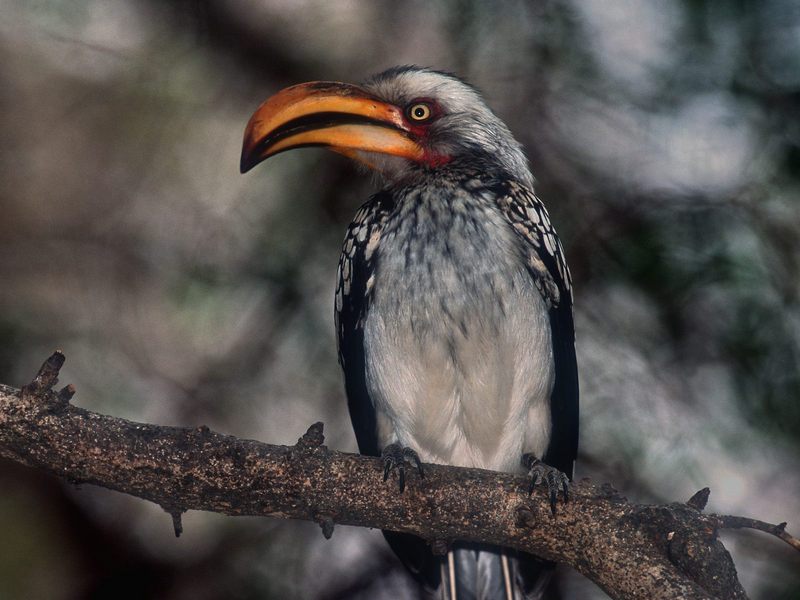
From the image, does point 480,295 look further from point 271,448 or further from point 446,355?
point 271,448

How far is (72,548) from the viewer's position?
4.23 meters

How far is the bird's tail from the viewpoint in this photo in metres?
3.94

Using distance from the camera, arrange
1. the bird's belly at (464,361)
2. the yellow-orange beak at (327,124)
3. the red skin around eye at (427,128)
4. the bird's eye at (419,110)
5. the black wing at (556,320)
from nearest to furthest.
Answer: the bird's belly at (464,361) < the yellow-orange beak at (327,124) < the black wing at (556,320) < the red skin around eye at (427,128) < the bird's eye at (419,110)

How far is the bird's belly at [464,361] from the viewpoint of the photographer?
3760mm

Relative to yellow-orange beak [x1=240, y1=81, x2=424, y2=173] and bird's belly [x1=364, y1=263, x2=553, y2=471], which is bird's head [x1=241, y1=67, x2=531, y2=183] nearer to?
yellow-orange beak [x1=240, y1=81, x2=424, y2=173]

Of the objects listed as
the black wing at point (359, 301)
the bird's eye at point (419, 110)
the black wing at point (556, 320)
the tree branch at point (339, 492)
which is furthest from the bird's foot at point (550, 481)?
the bird's eye at point (419, 110)

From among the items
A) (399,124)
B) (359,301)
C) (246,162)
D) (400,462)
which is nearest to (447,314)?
(359,301)

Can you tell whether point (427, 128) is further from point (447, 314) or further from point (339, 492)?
point (339, 492)

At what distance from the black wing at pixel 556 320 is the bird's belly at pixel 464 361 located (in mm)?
56

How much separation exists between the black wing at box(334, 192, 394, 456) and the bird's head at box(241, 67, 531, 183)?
0.75ft

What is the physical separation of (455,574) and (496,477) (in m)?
0.94

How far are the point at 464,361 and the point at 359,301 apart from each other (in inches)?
20.7

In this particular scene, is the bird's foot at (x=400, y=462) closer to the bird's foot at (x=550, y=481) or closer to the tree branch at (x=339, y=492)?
the tree branch at (x=339, y=492)

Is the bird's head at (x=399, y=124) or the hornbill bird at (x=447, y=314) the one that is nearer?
the hornbill bird at (x=447, y=314)
